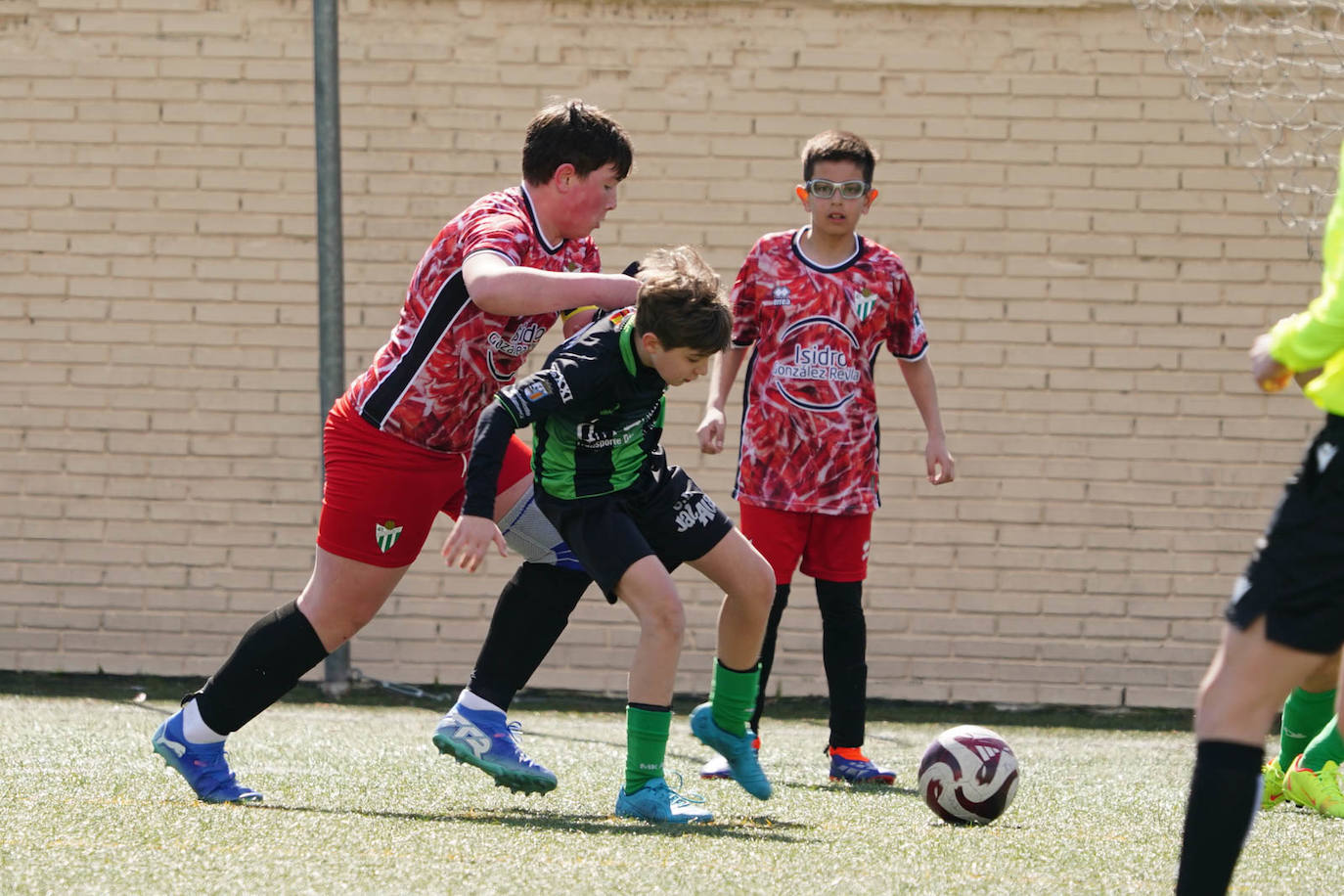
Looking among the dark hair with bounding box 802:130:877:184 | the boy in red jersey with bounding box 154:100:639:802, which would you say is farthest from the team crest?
the boy in red jersey with bounding box 154:100:639:802

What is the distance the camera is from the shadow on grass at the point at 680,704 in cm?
702

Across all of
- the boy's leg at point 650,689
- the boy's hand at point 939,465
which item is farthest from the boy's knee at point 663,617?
the boy's hand at point 939,465

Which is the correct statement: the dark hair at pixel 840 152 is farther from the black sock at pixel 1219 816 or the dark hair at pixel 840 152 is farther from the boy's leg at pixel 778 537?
the black sock at pixel 1219 816

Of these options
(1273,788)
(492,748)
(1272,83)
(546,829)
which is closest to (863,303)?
(1273,788)

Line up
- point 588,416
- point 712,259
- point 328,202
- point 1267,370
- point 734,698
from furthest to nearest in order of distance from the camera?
1. point 712,259
2. point 328,202
3. point 734,698
4. point 588,416
5. point 1267,370

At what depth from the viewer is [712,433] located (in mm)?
4922

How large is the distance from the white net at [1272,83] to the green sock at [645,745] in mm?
4685

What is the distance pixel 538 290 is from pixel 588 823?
1.27m

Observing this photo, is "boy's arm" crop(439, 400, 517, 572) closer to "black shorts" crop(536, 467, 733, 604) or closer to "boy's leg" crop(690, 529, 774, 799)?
"black shorts" crop(536, 467, 733, 604)

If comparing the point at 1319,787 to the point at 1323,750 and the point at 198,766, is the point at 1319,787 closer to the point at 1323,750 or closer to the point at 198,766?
the point at 1323,750

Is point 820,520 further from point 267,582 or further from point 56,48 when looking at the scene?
point 56,48

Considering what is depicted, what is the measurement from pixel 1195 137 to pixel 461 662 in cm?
422

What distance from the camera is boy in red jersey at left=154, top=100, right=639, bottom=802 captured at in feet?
13.0

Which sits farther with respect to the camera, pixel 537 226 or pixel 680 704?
pixel 680 704
